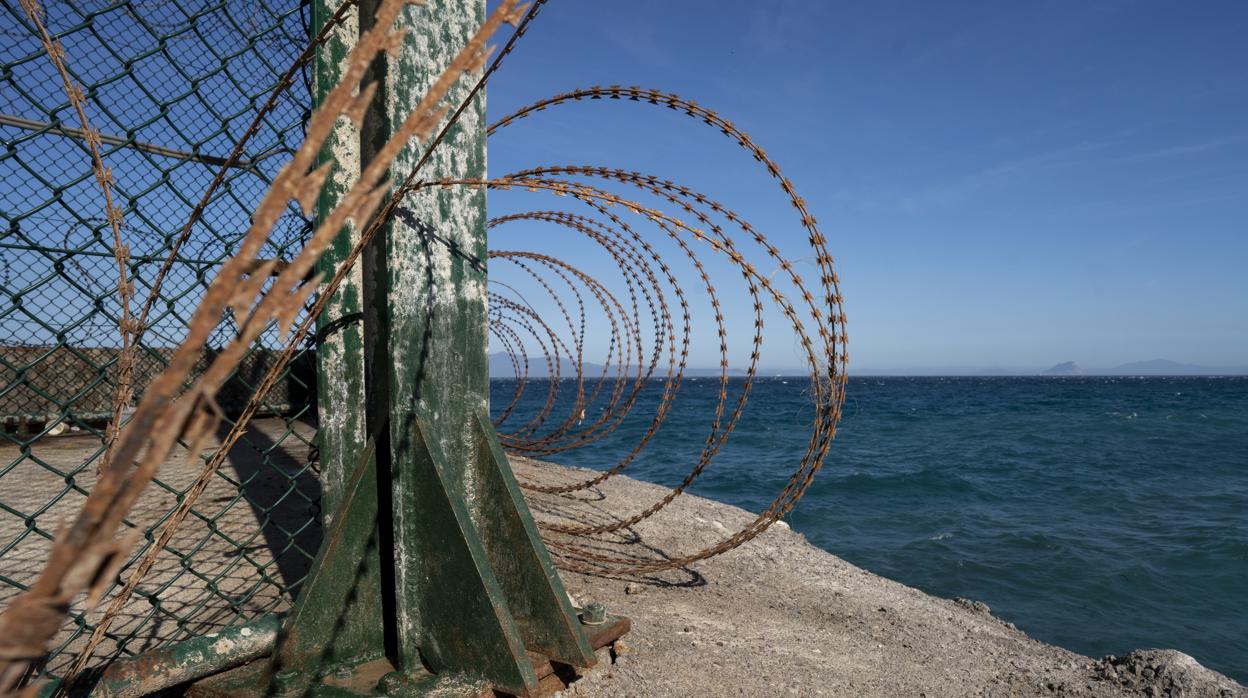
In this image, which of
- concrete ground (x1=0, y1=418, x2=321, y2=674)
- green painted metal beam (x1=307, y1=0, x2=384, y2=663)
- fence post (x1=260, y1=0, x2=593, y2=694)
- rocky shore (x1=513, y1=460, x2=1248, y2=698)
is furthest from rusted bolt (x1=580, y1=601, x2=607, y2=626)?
concrete ground (x1=0, y1=418, x2=321, y2=674)

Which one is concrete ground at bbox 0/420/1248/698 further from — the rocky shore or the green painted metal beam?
the green painted metal beam

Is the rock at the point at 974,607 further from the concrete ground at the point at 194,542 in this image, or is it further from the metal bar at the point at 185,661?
the metal bar at the point at 185,661

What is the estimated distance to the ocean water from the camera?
766 centimetres

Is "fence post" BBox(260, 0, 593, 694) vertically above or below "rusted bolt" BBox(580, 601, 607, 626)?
above

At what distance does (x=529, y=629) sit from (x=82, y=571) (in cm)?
222

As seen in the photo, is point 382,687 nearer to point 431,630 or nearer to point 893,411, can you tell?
point 431,630

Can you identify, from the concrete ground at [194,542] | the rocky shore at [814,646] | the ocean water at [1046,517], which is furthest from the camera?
the ocean water at [1046,517]

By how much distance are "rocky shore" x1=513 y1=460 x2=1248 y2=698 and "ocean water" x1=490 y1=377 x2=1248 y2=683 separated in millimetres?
2527

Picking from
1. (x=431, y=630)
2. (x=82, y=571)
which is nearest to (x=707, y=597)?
(x=431, y=630)

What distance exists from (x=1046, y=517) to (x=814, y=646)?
1051 centimetres

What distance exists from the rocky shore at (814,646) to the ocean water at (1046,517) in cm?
253

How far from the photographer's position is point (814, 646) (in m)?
4.01

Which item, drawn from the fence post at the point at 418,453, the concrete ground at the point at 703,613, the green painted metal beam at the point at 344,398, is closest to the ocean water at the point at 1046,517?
the concrete ground at the point at 703,613

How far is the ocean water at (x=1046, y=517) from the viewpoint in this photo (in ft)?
25.1
